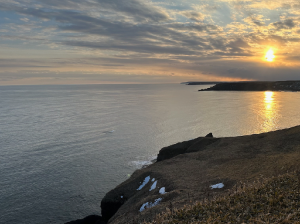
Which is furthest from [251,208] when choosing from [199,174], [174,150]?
[174,150]

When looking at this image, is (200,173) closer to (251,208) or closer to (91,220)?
(91,220)

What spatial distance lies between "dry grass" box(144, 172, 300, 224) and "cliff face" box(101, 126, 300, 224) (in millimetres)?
2448

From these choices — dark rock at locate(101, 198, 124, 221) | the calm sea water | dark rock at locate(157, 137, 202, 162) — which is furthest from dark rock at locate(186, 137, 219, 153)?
dark rock at locate(101, 198, 124, 221)

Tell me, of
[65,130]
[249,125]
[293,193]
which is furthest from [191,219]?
[249,125]

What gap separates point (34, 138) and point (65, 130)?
10.7 m

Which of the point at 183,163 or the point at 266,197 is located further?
the point at 183,163

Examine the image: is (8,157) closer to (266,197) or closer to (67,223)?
(67,223)

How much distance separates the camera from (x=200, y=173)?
89.8 feet

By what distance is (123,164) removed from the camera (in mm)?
45031

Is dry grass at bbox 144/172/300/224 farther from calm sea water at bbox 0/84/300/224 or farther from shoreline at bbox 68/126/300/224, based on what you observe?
calm sea water at bbox 0/84/300/224

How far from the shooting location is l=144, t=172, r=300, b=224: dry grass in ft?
41.1

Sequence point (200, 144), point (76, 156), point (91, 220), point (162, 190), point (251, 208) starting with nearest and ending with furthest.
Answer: point (251, 208) → point (162, 190) → point (91, 220) → point (200, 144) → point (76, 156)

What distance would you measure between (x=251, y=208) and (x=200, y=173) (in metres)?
13.7

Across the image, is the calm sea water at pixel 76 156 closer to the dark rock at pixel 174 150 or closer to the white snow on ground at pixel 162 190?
the dark rock at pixel 174 150
